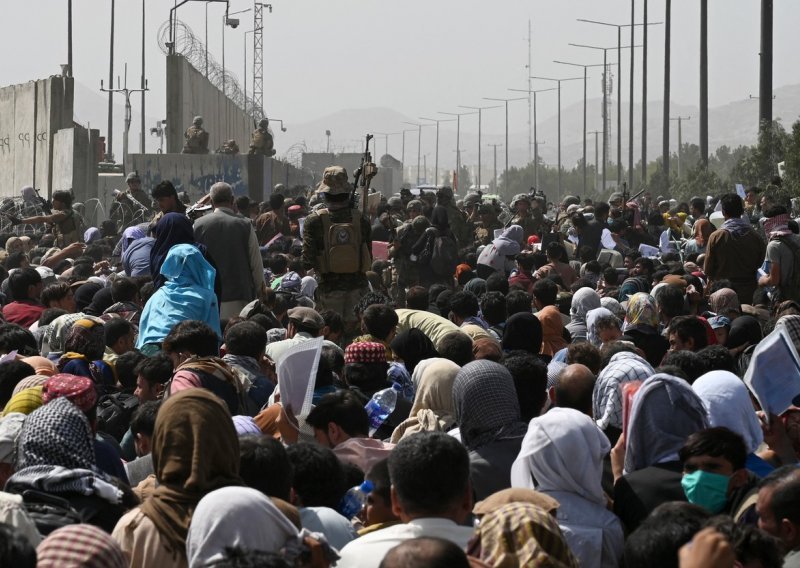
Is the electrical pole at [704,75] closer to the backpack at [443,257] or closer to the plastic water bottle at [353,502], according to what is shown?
the backpack at [443,257]

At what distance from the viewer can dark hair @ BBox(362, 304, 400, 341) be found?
8.70 m

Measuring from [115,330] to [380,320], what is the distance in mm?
1513

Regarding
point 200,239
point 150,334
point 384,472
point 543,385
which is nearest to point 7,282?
point 200,239

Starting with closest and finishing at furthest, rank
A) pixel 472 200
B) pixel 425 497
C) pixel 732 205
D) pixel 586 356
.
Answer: pixel 425 497
pixel 586 356
pixel 732 205
pixel 472 200

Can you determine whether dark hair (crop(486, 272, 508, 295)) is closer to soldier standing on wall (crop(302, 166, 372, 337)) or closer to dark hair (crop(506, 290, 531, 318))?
soldier standing on wall (crop(302, 166, 372, 337))

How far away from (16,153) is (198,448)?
2493cm

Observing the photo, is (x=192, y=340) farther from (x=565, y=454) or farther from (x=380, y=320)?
(x=565, y=454)

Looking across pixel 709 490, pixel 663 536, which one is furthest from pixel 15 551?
pixel 709 490

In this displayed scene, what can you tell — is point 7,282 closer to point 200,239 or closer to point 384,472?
point 200,239

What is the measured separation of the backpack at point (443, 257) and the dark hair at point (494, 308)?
163 inches

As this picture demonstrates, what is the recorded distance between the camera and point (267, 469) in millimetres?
4863

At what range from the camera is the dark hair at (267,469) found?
4859mm

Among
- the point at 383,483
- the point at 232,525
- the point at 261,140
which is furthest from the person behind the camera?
the point at 261,140

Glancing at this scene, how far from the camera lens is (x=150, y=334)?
8898 millimetres
